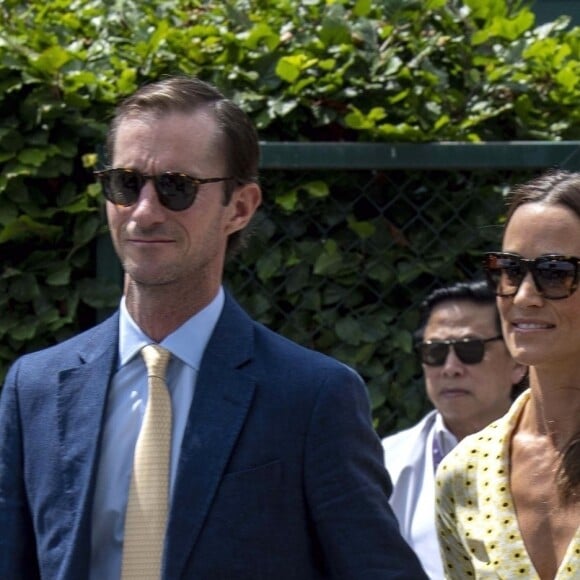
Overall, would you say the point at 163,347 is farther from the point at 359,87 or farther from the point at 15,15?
the point at 15,15

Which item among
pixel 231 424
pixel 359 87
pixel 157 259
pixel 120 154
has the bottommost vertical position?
pixel 231 424

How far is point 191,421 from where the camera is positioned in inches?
107

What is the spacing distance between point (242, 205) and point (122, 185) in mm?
281

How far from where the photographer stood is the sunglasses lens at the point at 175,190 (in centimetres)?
275

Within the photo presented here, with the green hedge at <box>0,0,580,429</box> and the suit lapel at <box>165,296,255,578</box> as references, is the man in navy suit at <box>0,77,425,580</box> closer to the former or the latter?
the suit lapel at <box>165,296,255,578</box>

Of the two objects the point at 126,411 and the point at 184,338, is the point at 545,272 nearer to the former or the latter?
the point at 184,338

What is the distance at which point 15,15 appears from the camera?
4.66m

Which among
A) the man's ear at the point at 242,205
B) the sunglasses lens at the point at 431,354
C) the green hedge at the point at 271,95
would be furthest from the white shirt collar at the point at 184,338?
Answer: the sunglasses lens at the point at 431,354

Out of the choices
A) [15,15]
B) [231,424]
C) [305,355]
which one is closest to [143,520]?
[231,424]

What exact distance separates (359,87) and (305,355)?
1854 mm

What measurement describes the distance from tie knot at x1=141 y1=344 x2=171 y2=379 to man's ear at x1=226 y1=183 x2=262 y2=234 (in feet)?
0.95

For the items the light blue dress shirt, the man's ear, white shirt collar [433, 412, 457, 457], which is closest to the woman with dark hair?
the man's ear

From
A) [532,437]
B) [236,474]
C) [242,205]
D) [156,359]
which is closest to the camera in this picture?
[236,474]

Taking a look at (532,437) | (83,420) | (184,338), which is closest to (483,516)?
(532,437)
